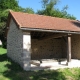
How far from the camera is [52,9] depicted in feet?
142

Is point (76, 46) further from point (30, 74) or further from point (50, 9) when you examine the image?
point (50, 9)

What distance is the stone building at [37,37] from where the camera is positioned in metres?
12.0

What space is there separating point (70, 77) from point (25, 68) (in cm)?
284

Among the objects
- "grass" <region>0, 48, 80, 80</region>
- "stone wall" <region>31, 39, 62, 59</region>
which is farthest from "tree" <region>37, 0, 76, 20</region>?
"grass" <region>0, 48, 80, 80</region>

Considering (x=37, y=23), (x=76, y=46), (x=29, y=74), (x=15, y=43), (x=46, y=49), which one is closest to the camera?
(x=29, y=74)

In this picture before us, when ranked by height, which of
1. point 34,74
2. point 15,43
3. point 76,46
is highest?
point 15,43

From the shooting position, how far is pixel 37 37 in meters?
17.0

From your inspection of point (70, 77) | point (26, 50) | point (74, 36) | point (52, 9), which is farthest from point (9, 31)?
point (52, 9)

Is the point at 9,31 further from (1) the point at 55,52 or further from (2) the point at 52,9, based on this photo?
(2) the point at 52,9

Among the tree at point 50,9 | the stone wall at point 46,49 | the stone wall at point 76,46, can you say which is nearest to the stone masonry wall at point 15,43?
the stone wall at point 46,49

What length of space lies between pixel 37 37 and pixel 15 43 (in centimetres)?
347

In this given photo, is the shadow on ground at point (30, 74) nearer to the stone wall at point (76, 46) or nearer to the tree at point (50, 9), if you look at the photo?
the stone wall at point (76, 46)

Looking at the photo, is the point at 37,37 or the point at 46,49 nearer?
the point at 37,37

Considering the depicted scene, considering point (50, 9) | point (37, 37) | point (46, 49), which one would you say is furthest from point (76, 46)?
point (50, 9)
